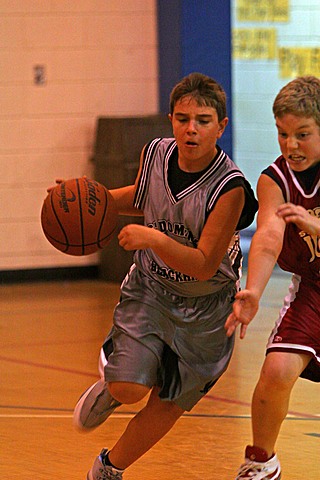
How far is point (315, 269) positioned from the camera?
10.4 ft

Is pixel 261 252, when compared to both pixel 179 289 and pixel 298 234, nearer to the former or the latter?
pixel 298 234

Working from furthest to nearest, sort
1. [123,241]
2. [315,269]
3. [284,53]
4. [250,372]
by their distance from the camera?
[284,53] → [250,372] → [315,269] → [123,241]

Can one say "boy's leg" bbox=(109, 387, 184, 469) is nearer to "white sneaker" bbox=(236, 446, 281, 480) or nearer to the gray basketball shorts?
the gray basketball shorts

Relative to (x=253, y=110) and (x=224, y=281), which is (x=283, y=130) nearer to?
(x=224, y=281)

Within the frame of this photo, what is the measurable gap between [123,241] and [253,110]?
22.2 ft

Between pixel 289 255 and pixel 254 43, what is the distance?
641cm

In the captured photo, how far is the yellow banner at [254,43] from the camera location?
930 cm

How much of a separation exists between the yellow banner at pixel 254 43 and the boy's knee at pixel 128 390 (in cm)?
660

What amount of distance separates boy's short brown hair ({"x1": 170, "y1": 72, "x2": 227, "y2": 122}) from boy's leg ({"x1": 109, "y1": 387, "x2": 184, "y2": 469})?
895mm

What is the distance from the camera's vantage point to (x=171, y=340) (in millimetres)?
3178

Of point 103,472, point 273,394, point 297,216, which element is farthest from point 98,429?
point 297,216

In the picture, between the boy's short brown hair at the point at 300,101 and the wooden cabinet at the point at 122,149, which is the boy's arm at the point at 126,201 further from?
the wooden cabinet at the point at 122,149

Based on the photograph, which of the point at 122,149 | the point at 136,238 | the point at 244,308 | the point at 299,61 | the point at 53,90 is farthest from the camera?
the point at 299,61

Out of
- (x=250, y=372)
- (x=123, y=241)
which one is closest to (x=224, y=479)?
(x=123, y=241)
